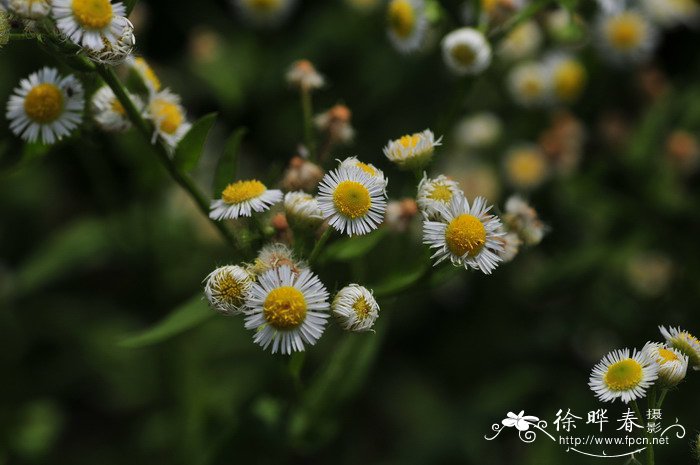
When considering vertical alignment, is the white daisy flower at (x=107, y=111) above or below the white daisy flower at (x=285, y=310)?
above

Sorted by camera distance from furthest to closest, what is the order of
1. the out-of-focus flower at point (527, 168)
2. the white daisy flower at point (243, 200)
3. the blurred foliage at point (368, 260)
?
the out-of-focus flower at point (527, 168), the blurred foliage at point (368, 260), the white daisy flower at point (243, 200)

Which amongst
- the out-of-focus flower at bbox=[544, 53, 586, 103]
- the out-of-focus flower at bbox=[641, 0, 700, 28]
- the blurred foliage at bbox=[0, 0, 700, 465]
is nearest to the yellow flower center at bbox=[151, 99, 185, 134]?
the blurred foliage at bbox=[0, 0, 700, 465]

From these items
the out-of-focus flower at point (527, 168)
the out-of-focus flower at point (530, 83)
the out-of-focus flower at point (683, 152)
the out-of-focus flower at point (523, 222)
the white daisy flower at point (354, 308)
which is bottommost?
the white daisy flower at point (354, 308)

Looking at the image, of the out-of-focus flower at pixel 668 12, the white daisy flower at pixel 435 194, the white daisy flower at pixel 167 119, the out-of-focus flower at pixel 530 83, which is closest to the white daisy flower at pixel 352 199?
the white daisy flower at pixel 435 194

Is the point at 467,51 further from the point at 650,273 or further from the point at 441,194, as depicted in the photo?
the point at 650,273

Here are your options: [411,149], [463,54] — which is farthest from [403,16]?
[411,149]

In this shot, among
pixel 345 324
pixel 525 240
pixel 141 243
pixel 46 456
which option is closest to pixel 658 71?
pixel 525 240

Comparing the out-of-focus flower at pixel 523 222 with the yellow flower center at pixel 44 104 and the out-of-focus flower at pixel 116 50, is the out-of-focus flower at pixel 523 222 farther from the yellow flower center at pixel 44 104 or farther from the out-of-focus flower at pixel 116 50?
the yellow flower center at pixel 44 104
